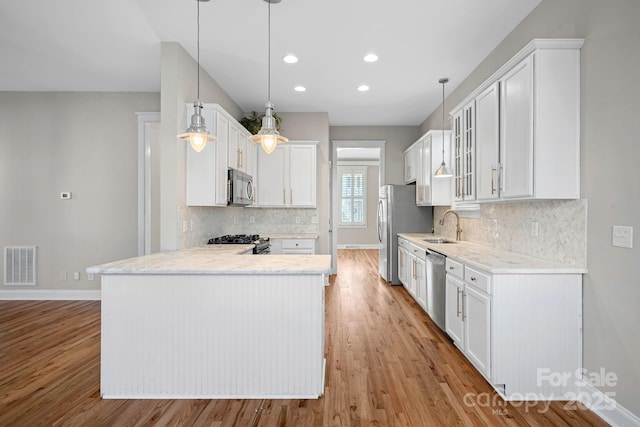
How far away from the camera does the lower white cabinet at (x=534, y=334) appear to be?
2.26 m

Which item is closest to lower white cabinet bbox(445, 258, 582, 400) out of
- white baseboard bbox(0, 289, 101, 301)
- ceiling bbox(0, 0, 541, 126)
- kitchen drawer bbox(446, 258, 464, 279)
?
kitchen drawer bbox(446, 258, 464, 279)

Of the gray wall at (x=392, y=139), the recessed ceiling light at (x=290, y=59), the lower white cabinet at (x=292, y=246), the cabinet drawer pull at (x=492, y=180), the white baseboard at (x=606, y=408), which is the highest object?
the recessed ceiling light at (x=290, y=59)

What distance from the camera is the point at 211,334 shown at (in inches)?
89.0

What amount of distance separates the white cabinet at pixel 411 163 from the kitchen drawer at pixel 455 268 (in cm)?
259

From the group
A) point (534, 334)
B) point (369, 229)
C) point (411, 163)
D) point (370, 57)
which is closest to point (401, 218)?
point (411, 163)

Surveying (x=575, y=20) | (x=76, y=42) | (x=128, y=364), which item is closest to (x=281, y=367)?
(x=128, y=364)

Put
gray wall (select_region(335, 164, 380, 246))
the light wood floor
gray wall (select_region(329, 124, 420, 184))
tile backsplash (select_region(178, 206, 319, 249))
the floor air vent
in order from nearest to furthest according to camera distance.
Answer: the light wood floor
tile backsplash (select_region(178, 206, 319, 249))
the floor air vent
gray wall (select_region(329, 124, 420, 184))
gray wall (select_region(335, 164, 380, 246))

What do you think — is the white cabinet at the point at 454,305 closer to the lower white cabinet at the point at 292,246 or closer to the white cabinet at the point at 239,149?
the lower white cabinet at the point at 292,246

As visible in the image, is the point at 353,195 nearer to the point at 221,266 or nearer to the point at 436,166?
the point at 436,166

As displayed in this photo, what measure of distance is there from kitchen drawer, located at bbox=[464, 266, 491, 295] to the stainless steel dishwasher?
587 mm

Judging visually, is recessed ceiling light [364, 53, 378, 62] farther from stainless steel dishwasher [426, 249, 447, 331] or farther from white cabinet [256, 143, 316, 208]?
stainless steel dishwasher [426, 249, 447, 331]

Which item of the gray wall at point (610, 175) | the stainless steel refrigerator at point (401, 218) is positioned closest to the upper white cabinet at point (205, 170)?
the gray wall at point (610, 175)

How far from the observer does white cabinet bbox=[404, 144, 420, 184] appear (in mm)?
5555

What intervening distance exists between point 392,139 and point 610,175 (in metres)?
4.69
